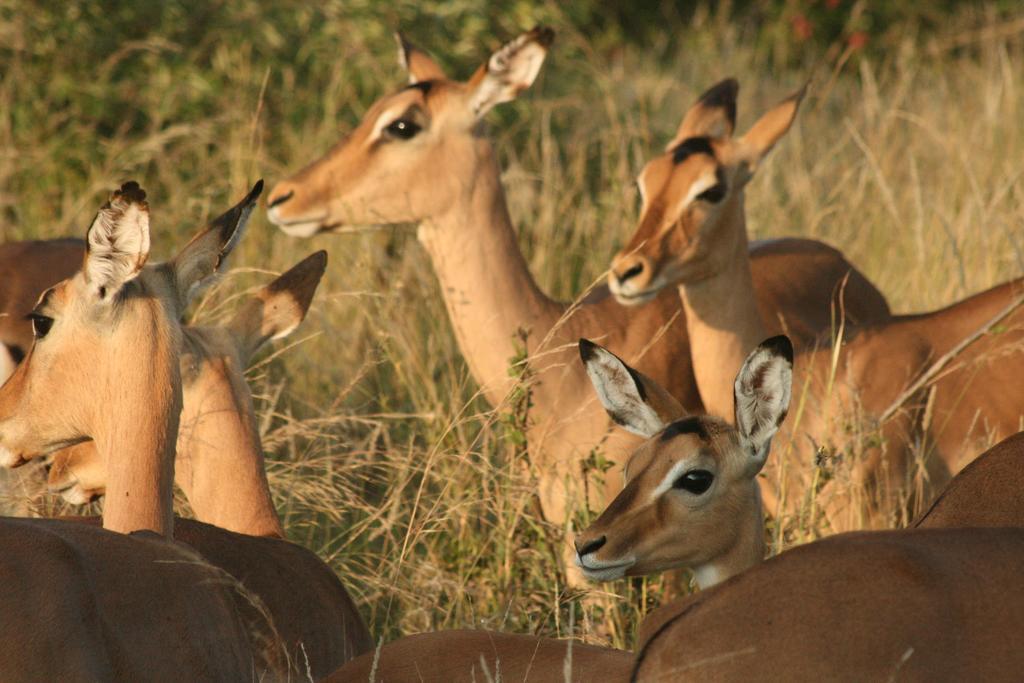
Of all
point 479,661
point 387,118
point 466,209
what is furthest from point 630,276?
point 479,661

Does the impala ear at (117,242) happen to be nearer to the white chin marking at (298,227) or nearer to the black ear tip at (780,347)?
the black ear tip at (780,347)

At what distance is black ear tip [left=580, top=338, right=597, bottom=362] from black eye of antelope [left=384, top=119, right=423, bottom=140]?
84.3 inches

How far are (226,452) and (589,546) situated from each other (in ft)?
3.37

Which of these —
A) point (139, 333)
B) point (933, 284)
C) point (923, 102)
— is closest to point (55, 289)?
point (139, 333)

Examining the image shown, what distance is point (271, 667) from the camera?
348 centimetres

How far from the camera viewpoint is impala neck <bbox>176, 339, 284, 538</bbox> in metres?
4.09

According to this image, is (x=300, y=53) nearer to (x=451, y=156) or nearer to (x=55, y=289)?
(x=451, y=156)

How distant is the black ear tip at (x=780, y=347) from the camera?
376 centimetres

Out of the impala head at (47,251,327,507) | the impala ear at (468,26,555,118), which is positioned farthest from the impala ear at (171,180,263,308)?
the impala ear at (468,26,555,118)

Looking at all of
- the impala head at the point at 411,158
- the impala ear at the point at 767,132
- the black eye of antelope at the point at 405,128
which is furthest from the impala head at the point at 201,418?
the impala ear at the point at 767,132

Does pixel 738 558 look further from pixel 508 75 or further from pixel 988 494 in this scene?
pixel 508 75

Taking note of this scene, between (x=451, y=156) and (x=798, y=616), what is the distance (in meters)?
3.57

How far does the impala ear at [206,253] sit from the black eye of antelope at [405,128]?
2080mm

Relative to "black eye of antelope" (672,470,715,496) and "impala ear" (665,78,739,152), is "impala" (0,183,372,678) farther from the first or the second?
"impala ear" (665,78,739,152)
